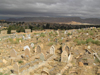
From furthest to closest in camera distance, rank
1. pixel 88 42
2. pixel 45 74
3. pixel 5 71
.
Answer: pixel 88 42, pixel 5 71, pixel 45 74

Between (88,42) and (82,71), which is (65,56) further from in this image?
(88,42)

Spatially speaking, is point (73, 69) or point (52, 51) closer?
point (73, 69)

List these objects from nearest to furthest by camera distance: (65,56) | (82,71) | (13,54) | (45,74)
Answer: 1. (45,74)
2. (82,71)
3. (65,56)
4. (13,54)

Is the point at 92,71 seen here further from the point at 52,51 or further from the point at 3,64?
the point at 3,64

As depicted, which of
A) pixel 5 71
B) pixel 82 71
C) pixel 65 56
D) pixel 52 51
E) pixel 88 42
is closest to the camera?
pixel 5 71

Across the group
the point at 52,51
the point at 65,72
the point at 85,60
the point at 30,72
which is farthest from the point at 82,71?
the point at 52,51

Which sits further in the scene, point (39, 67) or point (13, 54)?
point (13, 54)

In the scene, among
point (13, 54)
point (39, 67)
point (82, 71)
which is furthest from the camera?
point (13, 54)

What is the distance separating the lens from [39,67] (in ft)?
21.2

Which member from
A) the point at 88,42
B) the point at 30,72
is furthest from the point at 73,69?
the point at 88,42

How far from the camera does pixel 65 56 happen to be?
7.38 meters

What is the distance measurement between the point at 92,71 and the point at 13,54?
6329mm

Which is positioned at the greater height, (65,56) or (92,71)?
(65,56)

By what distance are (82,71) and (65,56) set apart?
179cm
